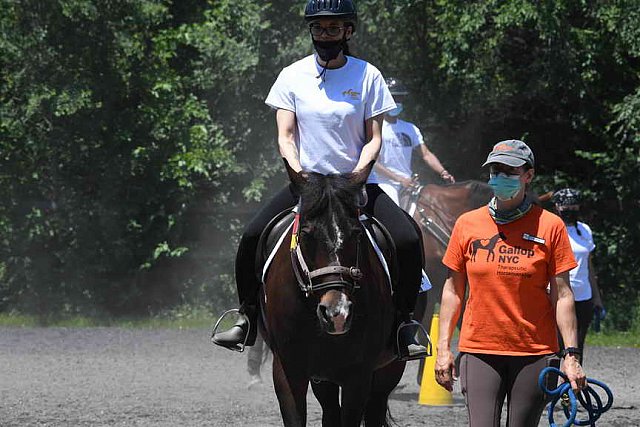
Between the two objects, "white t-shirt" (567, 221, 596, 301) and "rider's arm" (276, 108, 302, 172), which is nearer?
"rider's arm" (276, 108, 302, 172)

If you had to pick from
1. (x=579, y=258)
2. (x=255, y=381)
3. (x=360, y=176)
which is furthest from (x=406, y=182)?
(x=360, y=176)

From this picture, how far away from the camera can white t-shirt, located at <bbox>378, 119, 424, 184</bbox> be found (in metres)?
11.4

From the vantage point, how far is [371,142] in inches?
281

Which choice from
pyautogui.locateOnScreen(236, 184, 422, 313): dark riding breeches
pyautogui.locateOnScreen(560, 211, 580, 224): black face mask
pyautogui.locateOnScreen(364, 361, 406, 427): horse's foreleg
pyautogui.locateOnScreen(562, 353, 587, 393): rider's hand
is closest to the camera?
pyautogui.locateOnScreen(562, 353, 587, 393): rider's hand

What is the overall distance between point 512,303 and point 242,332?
2.02 meters

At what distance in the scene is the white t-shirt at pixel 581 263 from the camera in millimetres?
11591

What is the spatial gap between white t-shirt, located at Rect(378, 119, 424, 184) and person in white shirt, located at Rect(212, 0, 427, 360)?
12.7 feet

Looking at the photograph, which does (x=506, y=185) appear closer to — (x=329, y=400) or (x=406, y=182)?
(x=329, y=400)

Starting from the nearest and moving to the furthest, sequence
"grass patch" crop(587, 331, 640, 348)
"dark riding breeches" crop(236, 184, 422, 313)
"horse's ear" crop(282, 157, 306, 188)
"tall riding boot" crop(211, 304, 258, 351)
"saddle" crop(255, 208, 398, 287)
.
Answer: "horse's ear" crop(282, 157, 306, 188)
"saddle" crop(255, 208, 398, 287)
"dark riding breeches" crop(236, 184, 422, 313)
"tall riding boot" crop(211, 304, 258, 351)
"grass patch" crop(587, 331, 640, 348)

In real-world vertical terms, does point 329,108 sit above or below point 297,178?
above

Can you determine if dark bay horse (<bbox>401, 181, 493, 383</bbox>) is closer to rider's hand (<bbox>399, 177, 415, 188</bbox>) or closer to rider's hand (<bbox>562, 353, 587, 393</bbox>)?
rider's hand (<bbox>399, 177, 415, 188</bbox>)

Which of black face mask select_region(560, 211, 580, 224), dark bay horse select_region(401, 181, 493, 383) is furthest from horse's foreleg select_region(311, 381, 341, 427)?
black face mask select_region(560, 211, 580, 224)

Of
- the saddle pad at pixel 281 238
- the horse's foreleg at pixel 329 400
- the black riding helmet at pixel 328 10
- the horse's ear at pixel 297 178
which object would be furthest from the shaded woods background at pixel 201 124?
the horse's ear at pixel 297 178

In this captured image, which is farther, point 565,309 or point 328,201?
point 328,201
